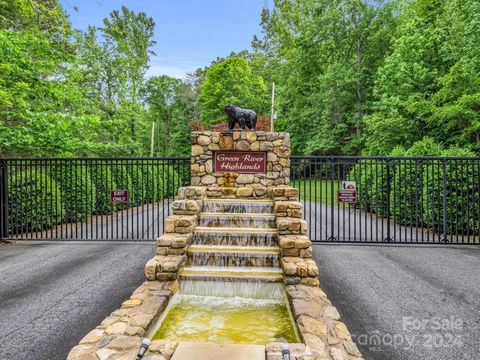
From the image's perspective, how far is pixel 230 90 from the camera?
847 inches

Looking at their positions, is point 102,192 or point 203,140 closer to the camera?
point 203,140

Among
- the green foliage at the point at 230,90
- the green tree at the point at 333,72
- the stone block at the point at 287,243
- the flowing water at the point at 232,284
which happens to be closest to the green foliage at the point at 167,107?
the green foliage at the point at 230,90

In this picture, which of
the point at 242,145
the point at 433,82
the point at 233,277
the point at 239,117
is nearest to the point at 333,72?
the point at 433,82

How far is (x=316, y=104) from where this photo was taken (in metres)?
19.0

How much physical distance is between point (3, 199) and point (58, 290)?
434cm

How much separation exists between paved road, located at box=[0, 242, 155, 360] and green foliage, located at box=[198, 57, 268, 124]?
1625 centimetres

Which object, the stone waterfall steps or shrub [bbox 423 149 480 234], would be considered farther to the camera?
shrub [bbox 423 149 480 234]

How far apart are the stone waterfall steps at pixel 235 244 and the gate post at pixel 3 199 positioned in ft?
17.0

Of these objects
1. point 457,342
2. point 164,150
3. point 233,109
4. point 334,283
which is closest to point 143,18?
point 164,150

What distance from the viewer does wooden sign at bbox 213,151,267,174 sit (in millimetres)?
6520

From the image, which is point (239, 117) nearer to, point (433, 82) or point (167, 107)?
point (433, 82)

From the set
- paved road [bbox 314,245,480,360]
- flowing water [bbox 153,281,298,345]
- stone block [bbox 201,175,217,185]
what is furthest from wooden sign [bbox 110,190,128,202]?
paved road [bbox 314,245,480,360]

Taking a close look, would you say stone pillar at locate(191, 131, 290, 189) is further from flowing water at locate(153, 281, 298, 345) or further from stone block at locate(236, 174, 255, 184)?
flowing water at locate(153, 281, 298, 345)

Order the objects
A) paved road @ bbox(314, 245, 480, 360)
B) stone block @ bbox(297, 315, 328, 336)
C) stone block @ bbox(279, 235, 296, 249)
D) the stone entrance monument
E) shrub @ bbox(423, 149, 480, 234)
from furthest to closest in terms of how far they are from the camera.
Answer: shrub @ bbox(423, 149, 480, 234), stone block @ bbox(279, 235, 296, 249), paved road @ bbox(314, 245, 480, 360), stone block @ bbox(297, 315, 328, 336), the stone entrance monument
